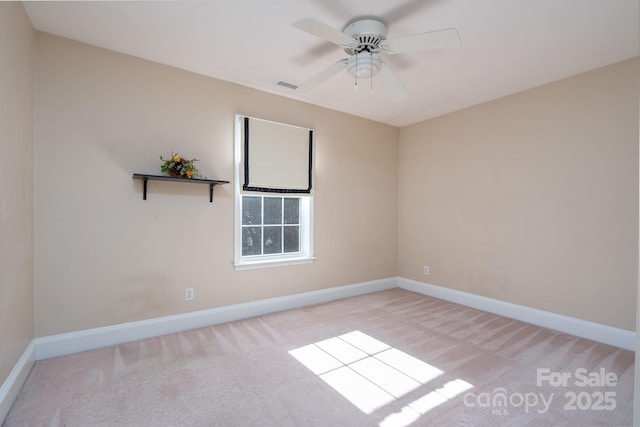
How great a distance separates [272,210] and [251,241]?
0.48m

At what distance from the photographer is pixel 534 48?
2656 mm

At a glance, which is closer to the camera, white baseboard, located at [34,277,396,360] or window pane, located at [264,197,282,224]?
white baseboard, located at [34,277,396,360]

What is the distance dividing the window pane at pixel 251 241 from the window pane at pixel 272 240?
3.4 inches

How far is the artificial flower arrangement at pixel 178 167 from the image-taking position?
2898 millimetres

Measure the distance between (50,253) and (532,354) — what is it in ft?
14.1

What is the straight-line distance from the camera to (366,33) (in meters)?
2.28

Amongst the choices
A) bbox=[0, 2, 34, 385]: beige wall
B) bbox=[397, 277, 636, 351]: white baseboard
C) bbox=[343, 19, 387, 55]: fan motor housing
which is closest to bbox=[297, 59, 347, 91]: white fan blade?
bbox=[343, 19, 387, 55]: fan motor housing

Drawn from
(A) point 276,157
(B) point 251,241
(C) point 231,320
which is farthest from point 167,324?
(A) point 276,157

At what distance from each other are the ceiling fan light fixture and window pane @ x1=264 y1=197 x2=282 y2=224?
6.38 ft

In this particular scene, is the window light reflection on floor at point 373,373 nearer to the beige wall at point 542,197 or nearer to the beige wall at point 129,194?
the beige wall at point 129,194

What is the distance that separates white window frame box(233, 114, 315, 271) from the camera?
347 centimetres

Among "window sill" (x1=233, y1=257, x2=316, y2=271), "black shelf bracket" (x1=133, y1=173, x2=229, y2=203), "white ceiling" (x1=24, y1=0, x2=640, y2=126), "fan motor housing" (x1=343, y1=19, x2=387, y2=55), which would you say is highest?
"white ceiling" (x1=24, y1=0, x2=640, y2=126)

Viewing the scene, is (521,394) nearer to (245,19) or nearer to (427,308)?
(427,308)

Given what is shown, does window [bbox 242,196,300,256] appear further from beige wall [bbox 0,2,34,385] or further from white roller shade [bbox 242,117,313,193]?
beige wall [bbox 0,2,34,385]
